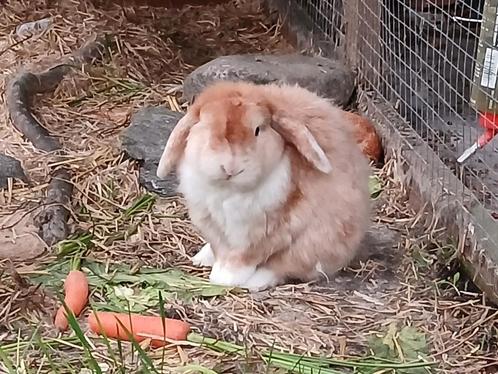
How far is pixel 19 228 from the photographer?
306 cm

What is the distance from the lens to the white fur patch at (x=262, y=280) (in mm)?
2752

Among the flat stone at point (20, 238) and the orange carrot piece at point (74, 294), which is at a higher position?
the orange carrot piece at point (74, 294)

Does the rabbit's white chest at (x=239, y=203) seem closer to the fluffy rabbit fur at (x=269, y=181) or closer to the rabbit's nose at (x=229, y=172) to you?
the fluffy rabbit fur at (x=269, y=181)

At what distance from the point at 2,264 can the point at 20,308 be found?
259 millimetres

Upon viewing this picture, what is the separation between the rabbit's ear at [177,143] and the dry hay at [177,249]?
1.14 feet

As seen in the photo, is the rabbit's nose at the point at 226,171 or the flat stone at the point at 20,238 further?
the flat stone at the point at 20,238

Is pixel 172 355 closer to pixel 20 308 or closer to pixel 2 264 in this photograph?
pixel 20 308

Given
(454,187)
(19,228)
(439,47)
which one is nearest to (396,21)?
(439,47)

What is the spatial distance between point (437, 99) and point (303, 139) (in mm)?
1054

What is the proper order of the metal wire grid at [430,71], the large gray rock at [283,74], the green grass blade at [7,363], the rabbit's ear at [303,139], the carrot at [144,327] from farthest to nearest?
1. the large gray rock at [283,74]
2. the metal wire grid at [430,71]
3. the rabbit's ear at [303,139]
4. the carrot at [144,327]
5. the green grass blade at [7,363]

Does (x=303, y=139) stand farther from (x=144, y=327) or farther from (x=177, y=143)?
(x=144, y=327)

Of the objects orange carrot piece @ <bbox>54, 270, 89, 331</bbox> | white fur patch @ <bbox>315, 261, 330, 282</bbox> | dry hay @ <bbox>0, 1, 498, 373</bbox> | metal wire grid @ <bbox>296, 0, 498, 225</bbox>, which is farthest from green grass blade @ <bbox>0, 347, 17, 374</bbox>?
metal wire grid @ <bbox>296, 0, 498, 225</bbox>

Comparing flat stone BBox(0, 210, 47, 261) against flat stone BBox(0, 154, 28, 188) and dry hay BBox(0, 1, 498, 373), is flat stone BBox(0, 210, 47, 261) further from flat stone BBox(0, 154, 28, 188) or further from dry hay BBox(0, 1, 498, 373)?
flat stone BBox(0, 154, 28, 188)

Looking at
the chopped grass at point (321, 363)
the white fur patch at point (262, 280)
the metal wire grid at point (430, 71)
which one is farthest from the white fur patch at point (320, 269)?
the metal wire grid at point (430, 71)
